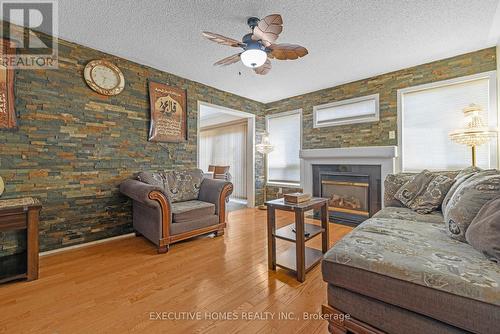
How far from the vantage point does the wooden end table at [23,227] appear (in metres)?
1.79

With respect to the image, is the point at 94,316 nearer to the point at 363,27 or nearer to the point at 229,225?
the point at 229,225

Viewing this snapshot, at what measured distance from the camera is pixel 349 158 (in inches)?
137

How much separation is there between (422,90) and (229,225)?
12.0 ft

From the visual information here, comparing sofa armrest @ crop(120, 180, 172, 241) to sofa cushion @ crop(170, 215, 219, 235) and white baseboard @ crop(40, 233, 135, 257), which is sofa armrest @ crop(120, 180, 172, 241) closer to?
sofa cushion @ crop(170, 215, 219, 235)

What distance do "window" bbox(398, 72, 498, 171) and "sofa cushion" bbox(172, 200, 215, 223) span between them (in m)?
3.03

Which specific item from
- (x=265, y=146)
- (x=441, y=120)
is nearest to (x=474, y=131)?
(x=441, y=120)

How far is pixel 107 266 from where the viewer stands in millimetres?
2117

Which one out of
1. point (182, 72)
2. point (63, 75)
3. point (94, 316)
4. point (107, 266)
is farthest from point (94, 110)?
point (94, 316)

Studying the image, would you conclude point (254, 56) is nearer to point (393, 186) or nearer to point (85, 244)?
point (393, 186)

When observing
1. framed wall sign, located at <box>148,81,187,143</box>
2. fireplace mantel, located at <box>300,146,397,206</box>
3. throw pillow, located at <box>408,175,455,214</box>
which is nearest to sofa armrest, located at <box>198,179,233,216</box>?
framed wall sign, located at <box>148,81,187,143</box>

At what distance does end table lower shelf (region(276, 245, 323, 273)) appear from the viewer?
2006mm

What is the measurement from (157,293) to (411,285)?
172 centimetres

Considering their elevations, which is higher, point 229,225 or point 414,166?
point 414,166

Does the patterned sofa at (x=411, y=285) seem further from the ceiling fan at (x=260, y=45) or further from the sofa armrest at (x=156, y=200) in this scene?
the sofa armrest at (x=156, y=200)
